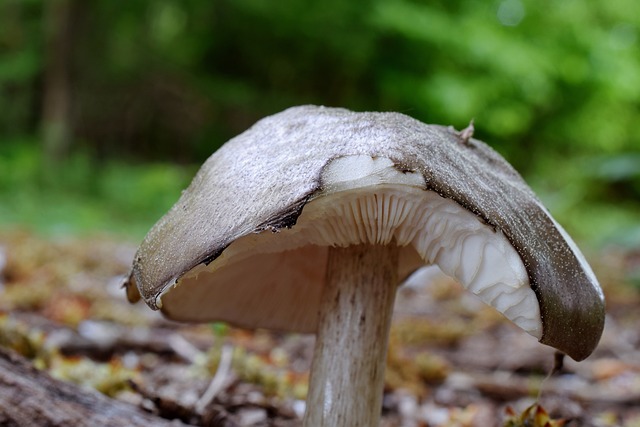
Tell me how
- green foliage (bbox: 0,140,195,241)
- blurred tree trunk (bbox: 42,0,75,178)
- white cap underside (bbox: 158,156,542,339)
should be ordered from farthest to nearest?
1. blurred tree trunk (bbox: 42,0,75,178)
2. green foliage (bbox: 0,140,195,241)
3. white cap underside (bbox: 158,156,542,339)

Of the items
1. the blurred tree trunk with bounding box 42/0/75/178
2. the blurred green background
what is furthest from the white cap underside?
the blurred tree trunk with bounding box 42/0/75/178

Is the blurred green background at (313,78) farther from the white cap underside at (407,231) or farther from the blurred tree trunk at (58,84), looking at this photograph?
the white cap underside at (407,231)

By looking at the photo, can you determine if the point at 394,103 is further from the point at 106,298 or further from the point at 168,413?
the point at 168,413

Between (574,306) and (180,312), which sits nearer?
(574,306)

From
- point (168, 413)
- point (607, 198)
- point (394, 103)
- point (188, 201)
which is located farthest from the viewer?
point (607, 198)

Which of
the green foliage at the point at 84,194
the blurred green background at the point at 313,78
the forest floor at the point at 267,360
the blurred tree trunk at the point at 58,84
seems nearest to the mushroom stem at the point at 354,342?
the forest floor at the point at 267,360

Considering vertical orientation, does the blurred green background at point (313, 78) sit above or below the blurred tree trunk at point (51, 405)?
above

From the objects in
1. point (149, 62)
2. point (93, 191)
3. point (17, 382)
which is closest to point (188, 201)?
point (17, 382)

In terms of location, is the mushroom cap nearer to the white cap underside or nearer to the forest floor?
the white cap underside

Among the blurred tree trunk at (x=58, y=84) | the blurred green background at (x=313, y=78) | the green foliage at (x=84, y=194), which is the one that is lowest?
the green foliage at (x=84, y=194)
